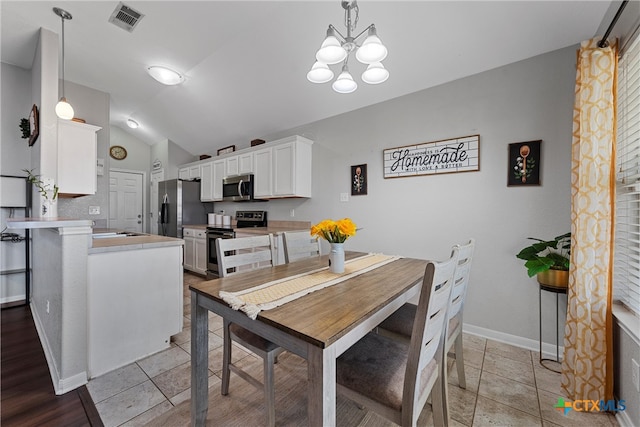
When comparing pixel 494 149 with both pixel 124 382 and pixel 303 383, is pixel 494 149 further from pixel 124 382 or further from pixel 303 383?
pixel 124 382

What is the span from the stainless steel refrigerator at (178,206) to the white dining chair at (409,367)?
4.66 meters

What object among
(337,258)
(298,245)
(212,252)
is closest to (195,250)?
(212,252)

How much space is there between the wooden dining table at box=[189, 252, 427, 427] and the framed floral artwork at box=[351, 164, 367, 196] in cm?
162

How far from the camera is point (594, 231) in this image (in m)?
1.56

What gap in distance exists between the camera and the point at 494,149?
2354 millimetres

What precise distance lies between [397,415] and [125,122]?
6590mm

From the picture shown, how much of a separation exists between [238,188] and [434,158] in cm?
305

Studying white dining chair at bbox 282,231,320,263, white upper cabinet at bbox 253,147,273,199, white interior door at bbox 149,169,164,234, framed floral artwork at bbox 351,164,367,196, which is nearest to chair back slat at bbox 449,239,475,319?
white dining chair at bbox 282,231,320,263

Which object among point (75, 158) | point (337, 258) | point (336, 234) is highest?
point (75, 158)

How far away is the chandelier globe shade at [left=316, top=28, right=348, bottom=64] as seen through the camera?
1.44 m

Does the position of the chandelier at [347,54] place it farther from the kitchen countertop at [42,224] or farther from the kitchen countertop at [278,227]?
the kitchen countertop at [278,227]

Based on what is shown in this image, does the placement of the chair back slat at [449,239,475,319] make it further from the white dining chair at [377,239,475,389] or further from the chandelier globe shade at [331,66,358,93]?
the chandelier globe shade at [331,66,358,93]

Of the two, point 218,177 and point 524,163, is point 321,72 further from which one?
point 218,177

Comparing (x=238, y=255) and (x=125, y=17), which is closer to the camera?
(x=238, y=255)
